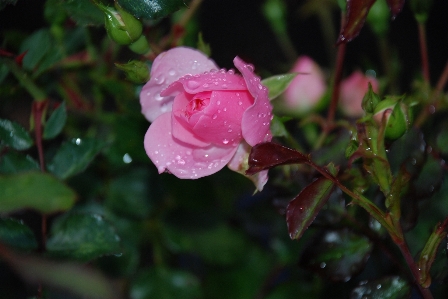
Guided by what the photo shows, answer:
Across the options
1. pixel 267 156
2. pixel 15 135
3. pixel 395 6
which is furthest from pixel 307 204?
pixel 15 135

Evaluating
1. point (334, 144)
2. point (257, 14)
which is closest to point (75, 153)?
point (334, 144)

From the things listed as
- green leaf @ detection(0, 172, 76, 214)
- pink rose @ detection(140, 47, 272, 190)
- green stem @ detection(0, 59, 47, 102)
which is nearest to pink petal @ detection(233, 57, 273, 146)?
pink rose @ detection(140, 47, 272, 190)

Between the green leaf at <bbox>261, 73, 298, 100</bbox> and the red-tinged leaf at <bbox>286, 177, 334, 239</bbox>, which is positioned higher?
the green leaf at <bbox>261, 73, 298, 100</bbox>

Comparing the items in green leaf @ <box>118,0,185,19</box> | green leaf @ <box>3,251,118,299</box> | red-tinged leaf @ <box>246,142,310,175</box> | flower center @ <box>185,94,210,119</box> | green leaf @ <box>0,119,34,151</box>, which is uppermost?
green leaf @ <box>118,0,185,19</box>

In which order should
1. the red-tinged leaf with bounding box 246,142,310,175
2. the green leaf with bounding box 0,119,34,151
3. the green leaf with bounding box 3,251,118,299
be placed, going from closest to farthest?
the green leaf with bounding box 3,251,118,299 → the red-tinged leaf with bounding box 246,142,310,175 → the green leaf with bounding box 0,119,34,151

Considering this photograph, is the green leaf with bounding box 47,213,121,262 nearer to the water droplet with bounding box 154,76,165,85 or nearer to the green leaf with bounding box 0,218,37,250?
the green leaf with bounding box 0,218,37,250

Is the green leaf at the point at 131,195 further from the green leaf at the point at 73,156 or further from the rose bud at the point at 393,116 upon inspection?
the rose bud at the point at 393,116

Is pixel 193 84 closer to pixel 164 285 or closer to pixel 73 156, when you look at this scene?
pixel 73 156
